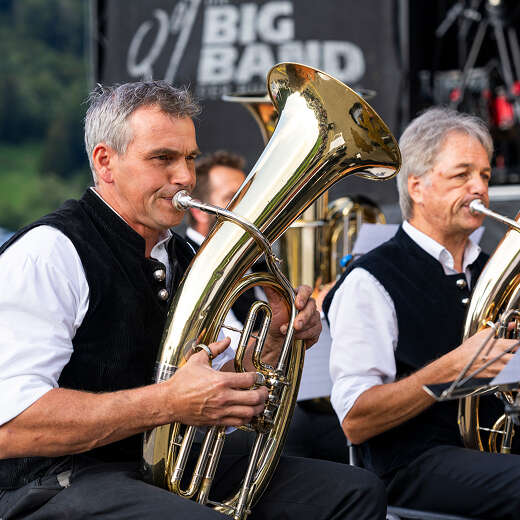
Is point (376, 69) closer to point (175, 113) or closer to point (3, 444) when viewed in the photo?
point (175, 113)

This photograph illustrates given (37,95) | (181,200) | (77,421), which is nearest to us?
(77,421)

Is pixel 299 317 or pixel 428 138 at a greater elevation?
pixel 428 138

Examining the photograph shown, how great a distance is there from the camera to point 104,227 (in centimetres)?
196

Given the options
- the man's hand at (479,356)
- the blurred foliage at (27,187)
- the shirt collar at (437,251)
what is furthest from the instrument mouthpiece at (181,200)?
the blurred foliage at (27,187)

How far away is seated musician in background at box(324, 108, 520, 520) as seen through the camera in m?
2.18

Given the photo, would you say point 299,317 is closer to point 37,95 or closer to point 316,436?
point 316,436

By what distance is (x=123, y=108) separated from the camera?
197 cm

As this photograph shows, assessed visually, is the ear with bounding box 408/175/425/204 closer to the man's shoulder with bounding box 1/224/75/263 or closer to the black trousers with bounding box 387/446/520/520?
Result: the black trousers with bounding box 387/446/520/520

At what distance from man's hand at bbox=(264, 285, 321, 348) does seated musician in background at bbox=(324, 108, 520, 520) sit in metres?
0.29

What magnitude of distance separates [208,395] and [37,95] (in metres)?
15.3

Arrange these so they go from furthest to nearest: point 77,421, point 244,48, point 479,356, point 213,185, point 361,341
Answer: point 244,48, point 213,185, point 361,341, point 479,356, point 77,421

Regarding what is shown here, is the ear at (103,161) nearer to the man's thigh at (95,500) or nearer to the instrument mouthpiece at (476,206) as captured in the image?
the man's thigh at (95,500)

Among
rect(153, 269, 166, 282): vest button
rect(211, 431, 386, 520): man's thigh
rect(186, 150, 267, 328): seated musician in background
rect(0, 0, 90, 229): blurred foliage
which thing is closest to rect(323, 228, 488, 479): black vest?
rect(211, 431, 386, 520): man's thigh

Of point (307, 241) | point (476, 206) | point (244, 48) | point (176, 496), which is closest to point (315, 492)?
point (176, 496)
